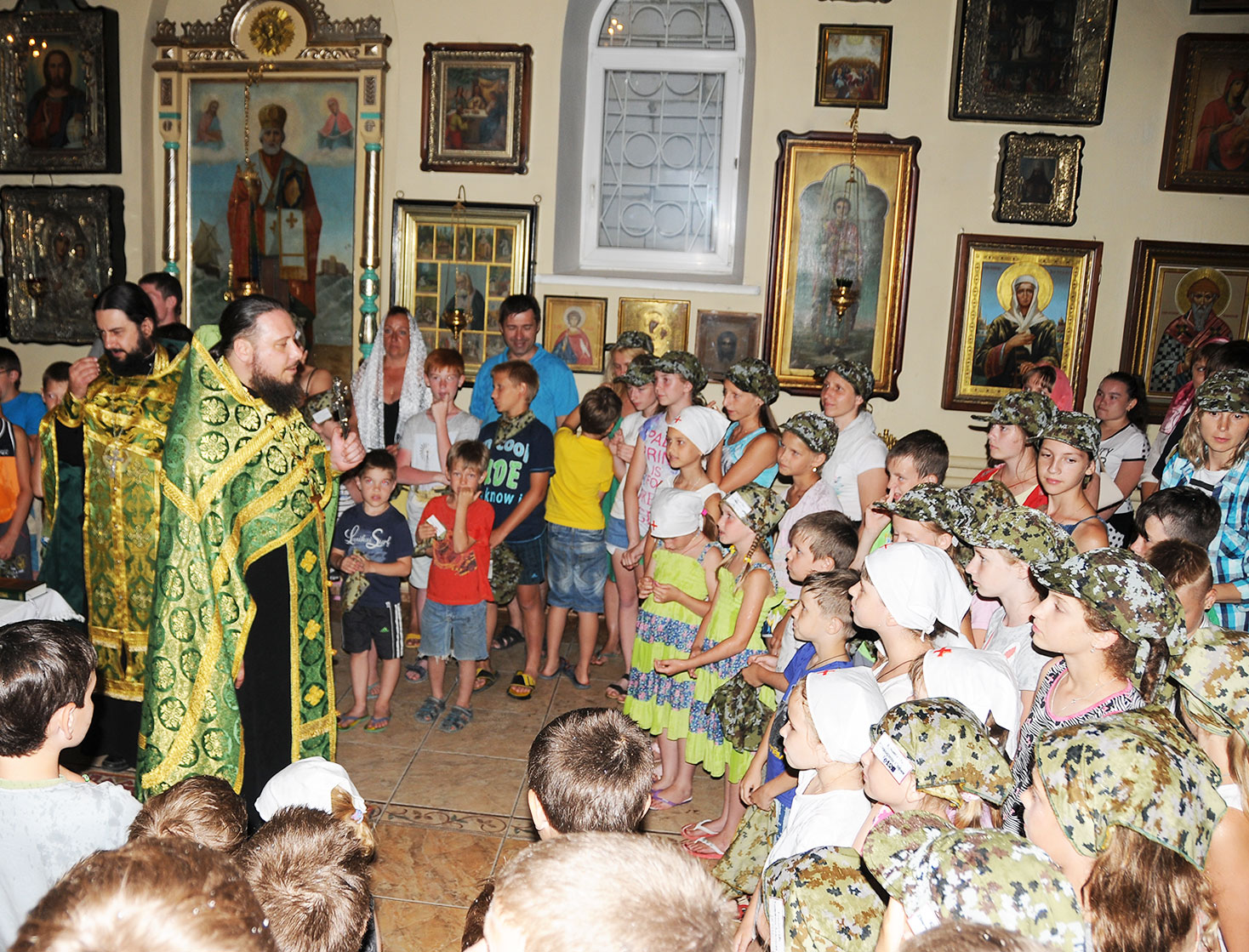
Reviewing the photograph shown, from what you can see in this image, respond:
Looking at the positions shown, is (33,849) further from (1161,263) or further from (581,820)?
(1161,263)

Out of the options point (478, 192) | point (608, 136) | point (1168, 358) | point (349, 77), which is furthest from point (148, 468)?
point (1168, 358)

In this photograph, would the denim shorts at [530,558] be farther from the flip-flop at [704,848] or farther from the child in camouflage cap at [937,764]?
the child in camouflage cap at [937,764]

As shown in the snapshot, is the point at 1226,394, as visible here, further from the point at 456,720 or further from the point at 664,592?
the point at 456,720

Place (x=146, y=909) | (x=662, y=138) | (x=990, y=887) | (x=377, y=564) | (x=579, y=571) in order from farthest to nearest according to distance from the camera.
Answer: (x=662, y=138) < (x=579, y=571) < (x=377, y=564) < (x=990, y=887) < (x=146, y=909)

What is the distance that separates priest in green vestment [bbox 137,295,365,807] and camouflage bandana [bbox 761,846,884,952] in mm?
2254

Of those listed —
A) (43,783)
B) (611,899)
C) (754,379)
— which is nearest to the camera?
(611,899)

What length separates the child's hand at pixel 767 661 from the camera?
12.4ft

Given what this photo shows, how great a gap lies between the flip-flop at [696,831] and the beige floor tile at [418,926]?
41.9 inches

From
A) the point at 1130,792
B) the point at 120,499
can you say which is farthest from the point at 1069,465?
the point at 120,499

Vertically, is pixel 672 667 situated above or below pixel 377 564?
below

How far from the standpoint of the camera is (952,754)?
2.00 metres

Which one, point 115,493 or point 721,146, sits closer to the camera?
point 115,493

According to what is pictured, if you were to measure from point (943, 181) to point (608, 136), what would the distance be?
9.40 feet

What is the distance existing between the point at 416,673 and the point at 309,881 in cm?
423
